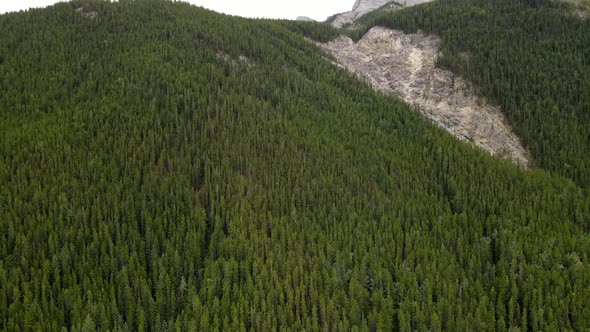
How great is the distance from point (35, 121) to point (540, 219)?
3576 cm

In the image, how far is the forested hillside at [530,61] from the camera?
129 feet

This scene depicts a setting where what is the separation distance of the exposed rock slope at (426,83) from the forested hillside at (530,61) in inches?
59.8

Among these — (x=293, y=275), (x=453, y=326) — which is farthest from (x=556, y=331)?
(x=293, y=275)

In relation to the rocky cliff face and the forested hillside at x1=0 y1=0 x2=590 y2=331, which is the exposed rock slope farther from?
the rocky cliff face

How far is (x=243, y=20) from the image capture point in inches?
2413

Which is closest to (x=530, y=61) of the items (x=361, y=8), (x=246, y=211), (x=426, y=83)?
(x=426, y=83)

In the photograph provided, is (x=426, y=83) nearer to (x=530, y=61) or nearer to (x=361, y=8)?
(x=530, y=61)

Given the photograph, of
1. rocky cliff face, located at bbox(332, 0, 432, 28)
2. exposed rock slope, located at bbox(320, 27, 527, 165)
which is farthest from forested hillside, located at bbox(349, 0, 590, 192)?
rocky cliff face, located at bbox(332, 0, 432, 28)

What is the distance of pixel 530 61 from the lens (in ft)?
161

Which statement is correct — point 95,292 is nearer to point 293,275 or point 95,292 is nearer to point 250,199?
point 293,275

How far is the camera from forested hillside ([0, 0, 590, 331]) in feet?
55.6

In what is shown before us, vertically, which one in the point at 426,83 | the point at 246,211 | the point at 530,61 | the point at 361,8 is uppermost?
the point at 361,8

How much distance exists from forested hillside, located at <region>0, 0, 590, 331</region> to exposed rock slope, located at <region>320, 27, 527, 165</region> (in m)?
7.46

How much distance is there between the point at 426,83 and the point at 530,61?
12.7 metres
